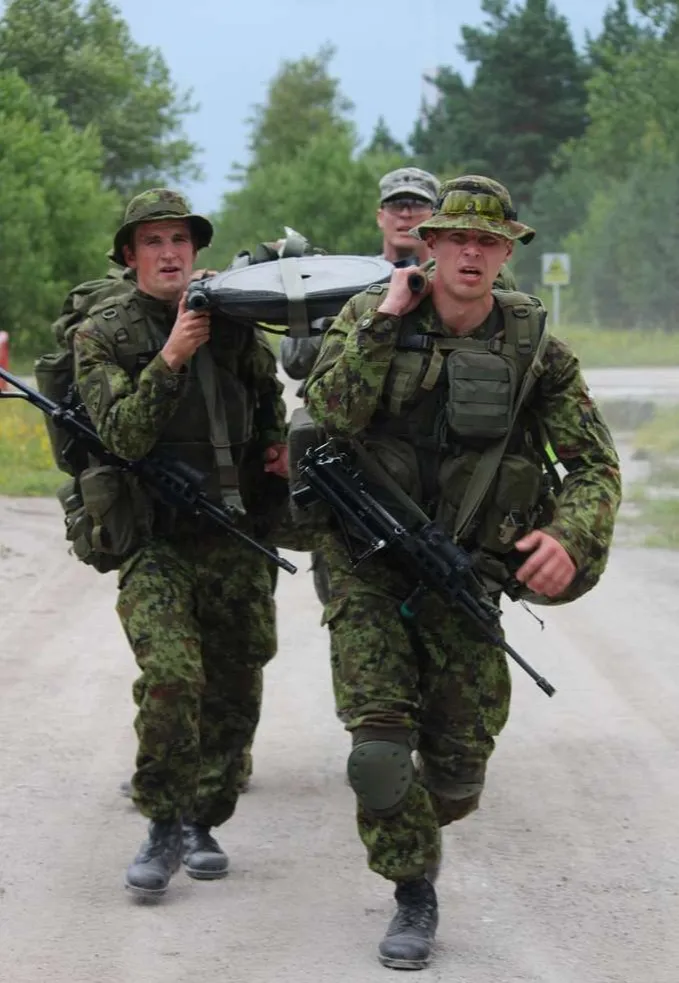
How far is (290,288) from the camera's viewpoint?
19.0 feet

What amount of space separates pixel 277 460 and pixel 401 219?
5.39 ft

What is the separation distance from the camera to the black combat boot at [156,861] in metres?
5.64

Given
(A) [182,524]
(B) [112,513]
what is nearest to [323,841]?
(A) [182,524]

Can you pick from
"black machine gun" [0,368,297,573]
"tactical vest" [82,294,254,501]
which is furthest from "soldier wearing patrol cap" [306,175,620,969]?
"tactical vest" [82,294,254,501]

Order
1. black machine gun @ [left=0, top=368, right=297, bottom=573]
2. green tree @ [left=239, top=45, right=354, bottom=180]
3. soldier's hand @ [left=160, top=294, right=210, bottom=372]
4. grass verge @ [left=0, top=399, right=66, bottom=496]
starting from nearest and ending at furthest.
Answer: soldier's hand @ [left=160, top=294, right=210, bottom=372] → black machine gun @ [left=0, top=368, right=297, bottom=573] → grass verge @ [left=0, top=399, right=66, bottom=496] → green tree @ [left=239, top=45, right=354, bottom=180]

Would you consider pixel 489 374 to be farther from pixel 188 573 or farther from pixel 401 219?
pixel 401 219

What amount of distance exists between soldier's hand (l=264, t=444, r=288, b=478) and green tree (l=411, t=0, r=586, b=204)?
225ft

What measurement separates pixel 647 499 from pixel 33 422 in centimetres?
700

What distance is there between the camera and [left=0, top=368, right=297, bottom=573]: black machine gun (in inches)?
228

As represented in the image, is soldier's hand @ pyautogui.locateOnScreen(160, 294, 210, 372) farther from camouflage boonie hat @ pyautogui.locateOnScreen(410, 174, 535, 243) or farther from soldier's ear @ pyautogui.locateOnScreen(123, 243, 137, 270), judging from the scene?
camouflage boonie hat @ pyautogui.locateOnScreen(410, 174, 535, 243)

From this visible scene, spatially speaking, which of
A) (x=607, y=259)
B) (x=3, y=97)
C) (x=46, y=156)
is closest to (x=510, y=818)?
(x=3, y=97)

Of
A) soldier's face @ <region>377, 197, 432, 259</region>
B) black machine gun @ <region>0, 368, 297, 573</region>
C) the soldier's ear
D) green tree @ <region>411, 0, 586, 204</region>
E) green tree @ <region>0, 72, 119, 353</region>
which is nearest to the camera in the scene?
black machine gun @ <region>0, 368, 297, 573</region>

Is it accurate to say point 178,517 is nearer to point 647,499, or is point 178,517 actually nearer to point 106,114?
point 647,499

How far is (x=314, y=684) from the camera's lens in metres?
8.66
